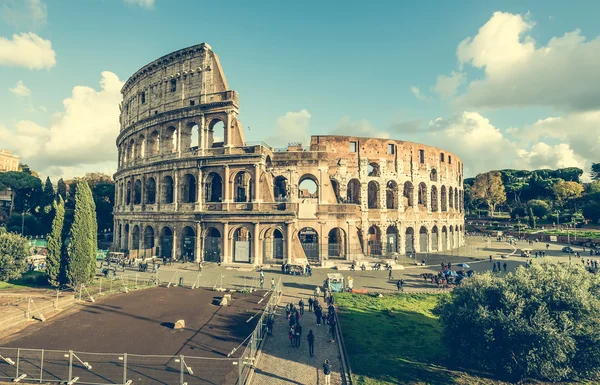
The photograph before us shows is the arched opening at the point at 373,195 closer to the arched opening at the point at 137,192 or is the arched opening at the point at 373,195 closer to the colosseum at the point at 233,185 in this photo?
the colosseum at the point at 233,185

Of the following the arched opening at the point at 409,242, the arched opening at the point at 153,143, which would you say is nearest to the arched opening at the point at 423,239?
the arched opening at the point at 409,242

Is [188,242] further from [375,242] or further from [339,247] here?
[375,242]

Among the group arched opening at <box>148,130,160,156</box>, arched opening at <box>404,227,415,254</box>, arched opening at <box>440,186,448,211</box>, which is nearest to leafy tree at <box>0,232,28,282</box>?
arched opening at <box>148,130,160,156</box>

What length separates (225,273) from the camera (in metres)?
30.2

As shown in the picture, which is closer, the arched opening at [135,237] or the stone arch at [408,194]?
the arched opening at [135,237]

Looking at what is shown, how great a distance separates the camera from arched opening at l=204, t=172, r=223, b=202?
3573cm

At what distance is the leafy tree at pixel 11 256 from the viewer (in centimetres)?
2334

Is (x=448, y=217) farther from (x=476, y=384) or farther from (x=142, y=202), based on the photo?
(x=142, y=202)

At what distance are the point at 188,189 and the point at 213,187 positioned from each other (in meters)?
3.06

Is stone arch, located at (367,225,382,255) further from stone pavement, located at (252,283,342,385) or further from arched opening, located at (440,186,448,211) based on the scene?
stone pavement, located at (252,283,342,385)

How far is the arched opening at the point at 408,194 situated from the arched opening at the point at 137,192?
121 feet

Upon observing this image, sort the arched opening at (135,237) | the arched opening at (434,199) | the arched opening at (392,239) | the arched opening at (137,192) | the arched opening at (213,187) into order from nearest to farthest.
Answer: the arched opening at (213,187)
the arched opening at (135,237)
the arched opening at (392,239)
the arched opening at (137,192)
the arched opening at (434,199)

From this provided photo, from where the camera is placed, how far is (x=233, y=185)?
34.6m

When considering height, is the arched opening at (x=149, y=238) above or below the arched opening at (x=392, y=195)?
below
